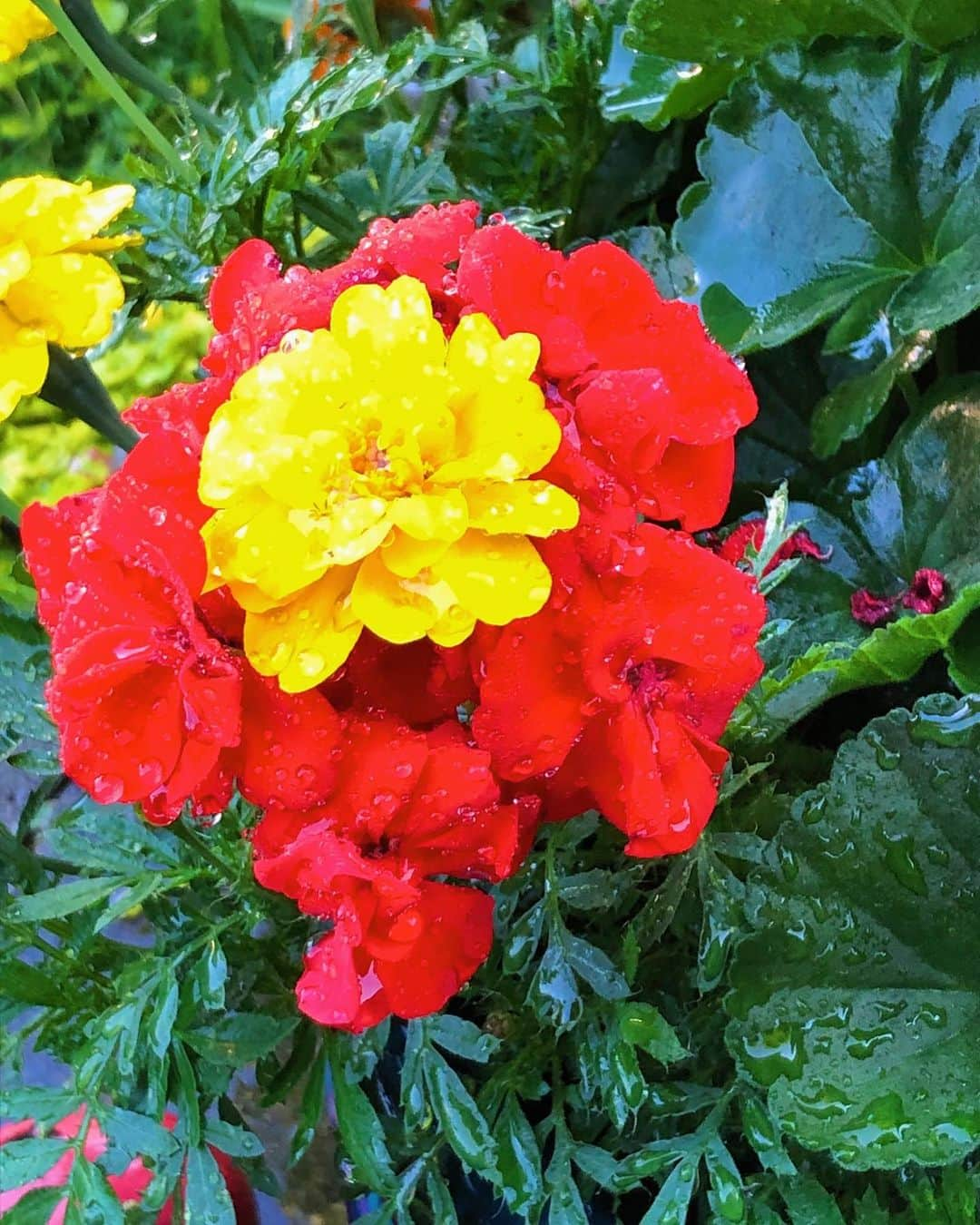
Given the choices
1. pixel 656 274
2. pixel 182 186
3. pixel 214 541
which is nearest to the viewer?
pixel 214 541

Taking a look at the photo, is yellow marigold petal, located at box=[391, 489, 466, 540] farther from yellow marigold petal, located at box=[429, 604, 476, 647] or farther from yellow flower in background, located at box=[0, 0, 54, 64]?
yellow flower in background, located at box=[0, 0, 54, 64]

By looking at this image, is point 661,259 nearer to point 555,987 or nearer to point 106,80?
point 106,80

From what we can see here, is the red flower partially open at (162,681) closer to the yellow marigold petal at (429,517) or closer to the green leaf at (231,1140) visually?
the yellow marigold petal at (429,517)

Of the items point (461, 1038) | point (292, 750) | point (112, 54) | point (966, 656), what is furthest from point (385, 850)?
point (112, 54)

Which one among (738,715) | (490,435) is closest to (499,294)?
(490,435)

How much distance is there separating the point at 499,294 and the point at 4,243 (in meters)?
0.17

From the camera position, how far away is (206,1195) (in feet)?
1.23

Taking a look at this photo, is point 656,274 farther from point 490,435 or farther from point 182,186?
point 490,435

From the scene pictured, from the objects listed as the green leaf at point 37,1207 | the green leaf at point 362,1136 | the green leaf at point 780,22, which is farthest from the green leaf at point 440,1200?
the green leaf at point 780,22

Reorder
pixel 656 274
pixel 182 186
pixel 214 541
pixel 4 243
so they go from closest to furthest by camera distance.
Answer: pixel 214 541
pixel 4 243
pixel 182 186
pixel 656 274

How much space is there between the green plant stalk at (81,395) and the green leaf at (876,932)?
0.27 m

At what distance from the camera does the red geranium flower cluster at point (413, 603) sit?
238 mm

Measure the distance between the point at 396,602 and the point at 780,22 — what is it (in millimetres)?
420

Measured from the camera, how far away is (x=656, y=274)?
0.58 m
